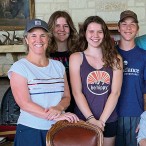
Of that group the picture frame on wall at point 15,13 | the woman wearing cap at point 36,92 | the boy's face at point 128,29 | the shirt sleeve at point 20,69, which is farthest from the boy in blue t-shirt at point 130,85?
the picture frame on wall at point 15,13

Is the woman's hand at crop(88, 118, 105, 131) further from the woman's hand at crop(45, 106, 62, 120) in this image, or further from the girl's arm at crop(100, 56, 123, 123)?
the woman's hand at crop(45, 106, 62, 120)

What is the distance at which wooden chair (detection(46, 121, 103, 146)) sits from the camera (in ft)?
6.32

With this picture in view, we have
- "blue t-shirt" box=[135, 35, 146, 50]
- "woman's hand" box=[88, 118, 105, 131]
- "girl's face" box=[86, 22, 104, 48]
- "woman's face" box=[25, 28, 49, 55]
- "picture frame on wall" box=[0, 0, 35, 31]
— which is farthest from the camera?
"picture frame on wall" box=[0, 0, 35, 31]

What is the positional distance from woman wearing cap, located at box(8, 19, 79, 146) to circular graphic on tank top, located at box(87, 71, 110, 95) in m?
0.31

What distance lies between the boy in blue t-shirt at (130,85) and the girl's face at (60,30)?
1.52ft

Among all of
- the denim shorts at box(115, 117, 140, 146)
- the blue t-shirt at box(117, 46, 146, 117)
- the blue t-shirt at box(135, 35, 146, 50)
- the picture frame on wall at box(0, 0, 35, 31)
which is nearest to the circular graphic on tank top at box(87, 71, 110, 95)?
the blue t-shirt at box(117, 46, 146, 117)

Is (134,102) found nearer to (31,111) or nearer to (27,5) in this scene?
(31,111)

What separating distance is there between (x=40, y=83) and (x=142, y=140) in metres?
0.77

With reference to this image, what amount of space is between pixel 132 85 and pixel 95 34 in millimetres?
531

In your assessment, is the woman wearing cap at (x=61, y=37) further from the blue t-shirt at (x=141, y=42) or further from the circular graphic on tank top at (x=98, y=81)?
the blue t-shirt at (x=141, y=42)

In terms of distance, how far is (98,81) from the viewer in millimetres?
2359

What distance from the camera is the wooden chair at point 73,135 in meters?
→ 1.93

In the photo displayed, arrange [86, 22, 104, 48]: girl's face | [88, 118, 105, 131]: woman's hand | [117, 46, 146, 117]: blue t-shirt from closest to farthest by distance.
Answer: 1. [88, 118, 105, 131]: woman's hand
2. [86, 22, 104, 48]: girl's face
3. [117, 46, 146, 117]: blue t-shirt

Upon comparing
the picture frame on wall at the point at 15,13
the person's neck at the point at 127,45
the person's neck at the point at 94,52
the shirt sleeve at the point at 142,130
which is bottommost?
the shirt sleeve at the point at 142,130
